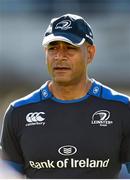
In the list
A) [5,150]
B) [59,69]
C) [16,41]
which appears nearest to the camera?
[59,69]

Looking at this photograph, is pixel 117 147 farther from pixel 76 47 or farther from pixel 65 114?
pixel 76 47

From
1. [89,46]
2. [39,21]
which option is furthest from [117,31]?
[89,46]

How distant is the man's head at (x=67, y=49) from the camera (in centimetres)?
281

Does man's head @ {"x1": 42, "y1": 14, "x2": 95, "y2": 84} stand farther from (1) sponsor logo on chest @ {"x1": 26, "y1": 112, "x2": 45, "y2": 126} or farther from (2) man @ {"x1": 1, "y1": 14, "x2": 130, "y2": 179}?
(1) sponsor logo on chest @ {"x1": 26, "y1": 112, "x2": 45, "y2": 126}

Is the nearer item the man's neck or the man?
the man

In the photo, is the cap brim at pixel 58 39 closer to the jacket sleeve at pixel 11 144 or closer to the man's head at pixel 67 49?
the man's head at pixel 67 49

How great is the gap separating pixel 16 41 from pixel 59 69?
6.17m

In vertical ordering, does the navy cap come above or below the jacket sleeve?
above

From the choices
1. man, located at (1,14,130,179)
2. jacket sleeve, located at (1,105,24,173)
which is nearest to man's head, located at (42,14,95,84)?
man, located at (1,14,130,179)

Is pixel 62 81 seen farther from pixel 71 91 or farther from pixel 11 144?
pixel 11 144

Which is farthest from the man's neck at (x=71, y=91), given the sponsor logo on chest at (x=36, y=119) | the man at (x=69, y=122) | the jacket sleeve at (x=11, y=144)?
the jacket sleeve at (x=11, y=144)

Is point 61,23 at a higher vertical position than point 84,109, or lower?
higher

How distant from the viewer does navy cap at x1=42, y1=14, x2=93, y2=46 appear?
283 cm

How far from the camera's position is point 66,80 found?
9.27 ft
